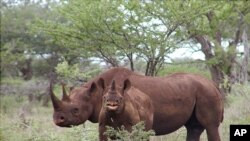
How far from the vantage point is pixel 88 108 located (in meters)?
7.32

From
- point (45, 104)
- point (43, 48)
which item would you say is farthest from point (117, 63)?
point (43, 48)

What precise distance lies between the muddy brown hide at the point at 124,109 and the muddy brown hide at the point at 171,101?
0.22 metres

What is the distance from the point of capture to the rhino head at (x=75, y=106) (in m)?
7.16

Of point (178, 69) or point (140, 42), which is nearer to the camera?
point (140, 42)

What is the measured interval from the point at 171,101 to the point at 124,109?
3.78 feet

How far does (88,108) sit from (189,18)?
834 centimetres

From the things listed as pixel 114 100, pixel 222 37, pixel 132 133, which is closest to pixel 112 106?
pixel 114 100

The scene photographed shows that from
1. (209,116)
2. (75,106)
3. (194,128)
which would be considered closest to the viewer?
(75,106)

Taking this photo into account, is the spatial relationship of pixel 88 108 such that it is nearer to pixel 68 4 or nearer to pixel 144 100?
pixel 144 100

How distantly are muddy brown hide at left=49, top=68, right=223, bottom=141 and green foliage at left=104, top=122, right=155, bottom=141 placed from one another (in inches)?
25.6

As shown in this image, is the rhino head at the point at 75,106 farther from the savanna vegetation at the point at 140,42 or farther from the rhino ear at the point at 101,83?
the savanna vegetation at the point at 140,42

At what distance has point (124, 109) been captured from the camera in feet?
22.0

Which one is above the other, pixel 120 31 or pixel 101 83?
pixel 120 31

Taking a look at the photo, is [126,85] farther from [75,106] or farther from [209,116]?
[209,116]
